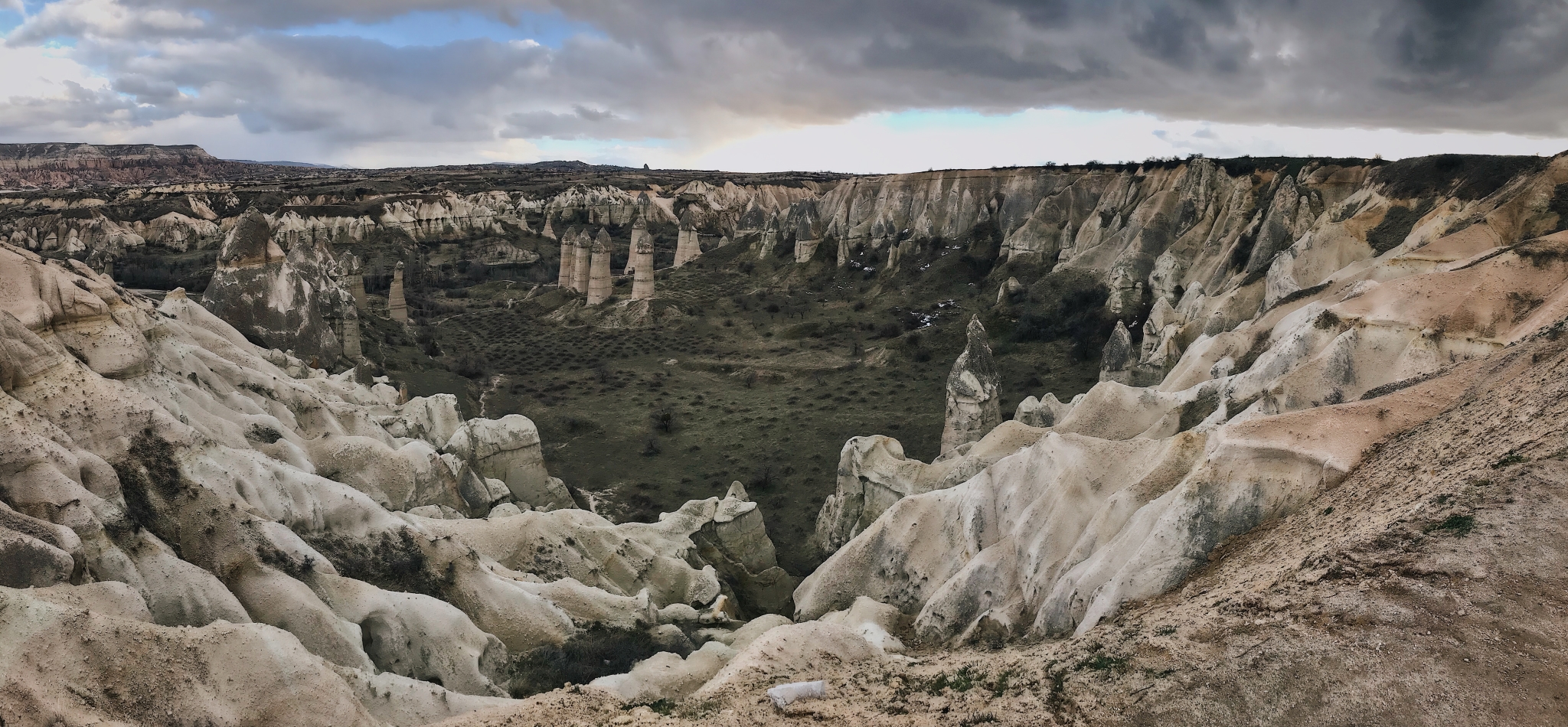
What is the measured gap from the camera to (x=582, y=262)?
51.8m

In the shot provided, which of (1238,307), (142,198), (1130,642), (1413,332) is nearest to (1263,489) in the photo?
(1130,642)

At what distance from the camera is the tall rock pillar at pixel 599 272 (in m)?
50.6

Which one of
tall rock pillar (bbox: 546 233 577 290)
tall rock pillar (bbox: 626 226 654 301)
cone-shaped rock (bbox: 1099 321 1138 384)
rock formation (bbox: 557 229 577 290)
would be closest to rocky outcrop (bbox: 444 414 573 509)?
cone-shaped rock (bbox: 1099 321 1138 384)

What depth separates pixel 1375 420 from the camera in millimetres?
9977

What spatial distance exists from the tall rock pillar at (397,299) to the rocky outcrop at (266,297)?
16749 millimetres

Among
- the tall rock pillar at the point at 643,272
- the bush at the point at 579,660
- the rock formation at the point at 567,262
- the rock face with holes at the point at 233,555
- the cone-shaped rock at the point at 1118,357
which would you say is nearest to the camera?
the rock face with holes at the point at 233,555

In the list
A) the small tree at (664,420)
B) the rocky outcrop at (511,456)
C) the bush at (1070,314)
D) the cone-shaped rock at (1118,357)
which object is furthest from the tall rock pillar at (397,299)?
the cone-shaped rock at (1118,357)

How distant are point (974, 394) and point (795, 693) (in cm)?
1464

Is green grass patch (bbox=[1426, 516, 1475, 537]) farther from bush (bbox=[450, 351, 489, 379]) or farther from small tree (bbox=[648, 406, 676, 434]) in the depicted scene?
bush (bbox=[450, 351, 489, 379])

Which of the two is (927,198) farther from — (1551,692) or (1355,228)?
(1551,692)

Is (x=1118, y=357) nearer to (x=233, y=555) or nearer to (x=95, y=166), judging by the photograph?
(x=233, y=555)

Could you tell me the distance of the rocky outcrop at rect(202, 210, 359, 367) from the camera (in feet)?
81.6

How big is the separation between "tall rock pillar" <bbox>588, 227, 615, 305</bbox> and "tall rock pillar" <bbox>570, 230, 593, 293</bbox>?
0.89 metres

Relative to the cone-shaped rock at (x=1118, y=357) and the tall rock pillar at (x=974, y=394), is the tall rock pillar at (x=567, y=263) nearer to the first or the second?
the cone-shaped rock at (x=1118, y=357)
